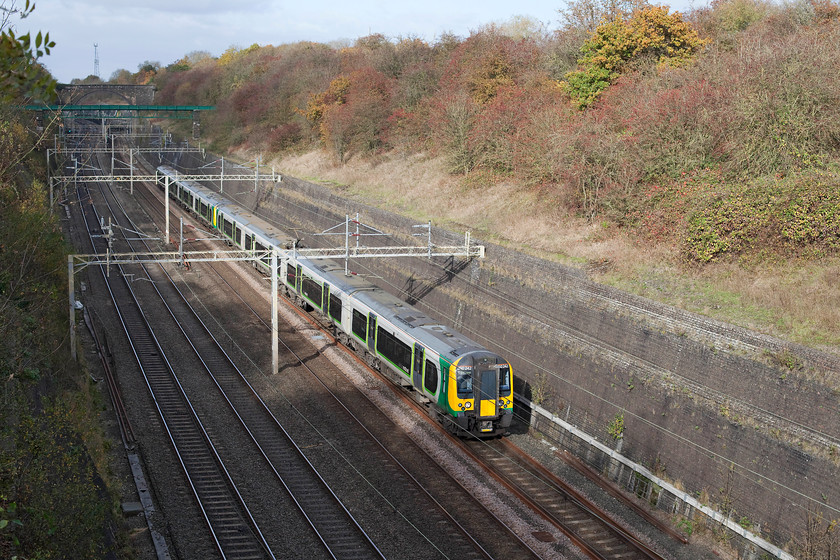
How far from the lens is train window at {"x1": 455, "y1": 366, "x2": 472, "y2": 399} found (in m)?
17.1

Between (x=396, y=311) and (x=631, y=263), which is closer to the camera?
(x=396, y=311)

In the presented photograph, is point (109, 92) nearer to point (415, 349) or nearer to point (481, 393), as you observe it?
point (415, 349)

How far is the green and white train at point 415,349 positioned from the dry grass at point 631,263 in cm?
482

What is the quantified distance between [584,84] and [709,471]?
855 inches

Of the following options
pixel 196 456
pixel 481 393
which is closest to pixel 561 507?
pixel 481 393

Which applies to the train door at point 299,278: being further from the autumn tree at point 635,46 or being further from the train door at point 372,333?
the autumn tree at point 635,46

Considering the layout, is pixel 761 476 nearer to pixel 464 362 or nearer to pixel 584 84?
pixel 464 362

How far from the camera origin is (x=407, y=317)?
20.1 metres

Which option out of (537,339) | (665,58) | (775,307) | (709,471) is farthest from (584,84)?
(709,471)

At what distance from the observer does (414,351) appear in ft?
62.0

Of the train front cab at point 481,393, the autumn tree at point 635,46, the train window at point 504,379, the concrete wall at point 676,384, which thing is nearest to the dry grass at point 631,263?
the concrete wall at point 676,384

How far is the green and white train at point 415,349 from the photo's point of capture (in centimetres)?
1727

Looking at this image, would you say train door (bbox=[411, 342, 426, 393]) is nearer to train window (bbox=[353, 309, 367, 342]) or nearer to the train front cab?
the train front cab

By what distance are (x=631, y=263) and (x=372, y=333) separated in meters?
7.74
